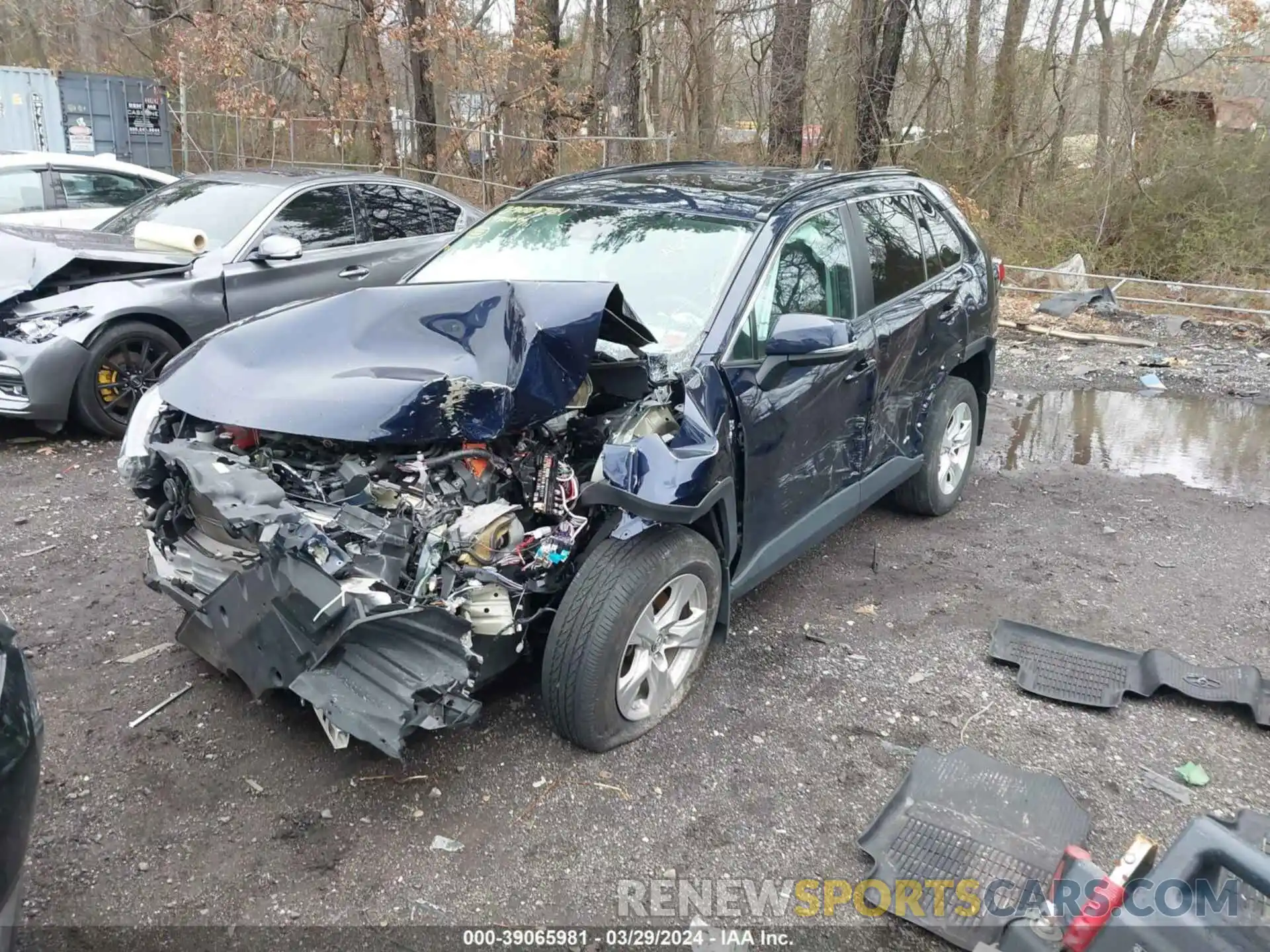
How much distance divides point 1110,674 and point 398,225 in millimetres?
6176

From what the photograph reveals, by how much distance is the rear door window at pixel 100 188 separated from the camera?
8.99 meters

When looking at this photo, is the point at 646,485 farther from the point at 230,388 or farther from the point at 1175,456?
the point at 1175,456

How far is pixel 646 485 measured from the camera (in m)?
2.97

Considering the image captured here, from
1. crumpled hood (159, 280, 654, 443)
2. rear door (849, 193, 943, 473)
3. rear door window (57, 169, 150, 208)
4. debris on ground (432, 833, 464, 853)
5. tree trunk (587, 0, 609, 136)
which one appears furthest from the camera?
tree trunk (587, 0, 609, 136)

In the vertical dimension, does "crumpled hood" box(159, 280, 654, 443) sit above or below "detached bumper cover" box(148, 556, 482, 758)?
above

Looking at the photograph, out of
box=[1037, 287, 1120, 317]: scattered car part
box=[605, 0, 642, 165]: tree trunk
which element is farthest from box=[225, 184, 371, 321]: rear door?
box=[1037, 287, 1120, 317]: scattered car part

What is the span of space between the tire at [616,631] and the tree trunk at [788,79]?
12.2 metres

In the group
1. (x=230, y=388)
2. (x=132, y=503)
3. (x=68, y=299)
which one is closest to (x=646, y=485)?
(x=230, y=388)

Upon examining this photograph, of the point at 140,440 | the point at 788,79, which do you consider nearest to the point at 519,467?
the point at 140,440

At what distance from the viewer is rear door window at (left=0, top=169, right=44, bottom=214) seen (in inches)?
338

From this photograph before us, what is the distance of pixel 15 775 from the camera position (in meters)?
1.95

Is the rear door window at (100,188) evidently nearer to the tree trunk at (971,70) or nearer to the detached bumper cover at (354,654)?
Answer: the detached bumper cover at (354,654)

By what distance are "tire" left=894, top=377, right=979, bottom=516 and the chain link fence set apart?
8155 millimetres

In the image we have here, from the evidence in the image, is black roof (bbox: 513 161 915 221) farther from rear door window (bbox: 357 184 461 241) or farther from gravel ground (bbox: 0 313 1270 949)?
rear door window (bbox: 357 184 461 241)
